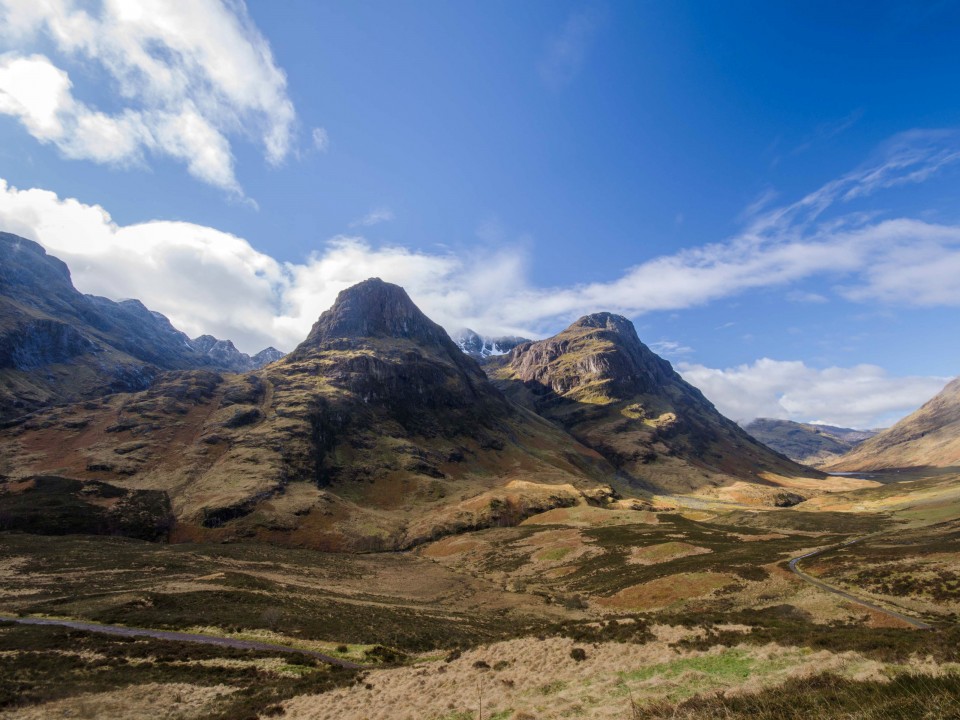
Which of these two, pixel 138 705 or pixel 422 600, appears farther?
pixel 422 600

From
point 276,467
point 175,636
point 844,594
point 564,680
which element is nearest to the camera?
point 564,680

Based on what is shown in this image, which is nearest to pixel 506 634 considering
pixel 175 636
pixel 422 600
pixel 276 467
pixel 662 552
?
pixel 175 636

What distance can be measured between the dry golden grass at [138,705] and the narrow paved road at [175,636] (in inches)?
293

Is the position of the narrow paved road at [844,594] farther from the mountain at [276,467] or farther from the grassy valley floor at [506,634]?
the mountain at [276,467]

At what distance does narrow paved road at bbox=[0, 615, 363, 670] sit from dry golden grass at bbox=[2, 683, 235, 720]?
7.44 m

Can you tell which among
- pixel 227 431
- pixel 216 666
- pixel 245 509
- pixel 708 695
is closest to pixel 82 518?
pixel 245 509

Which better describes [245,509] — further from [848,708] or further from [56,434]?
[848,708]

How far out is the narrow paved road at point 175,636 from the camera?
1307 inches

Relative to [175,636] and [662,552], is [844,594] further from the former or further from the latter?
[175,636]

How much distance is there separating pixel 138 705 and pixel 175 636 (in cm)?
1411

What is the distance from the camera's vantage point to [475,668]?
25688mm

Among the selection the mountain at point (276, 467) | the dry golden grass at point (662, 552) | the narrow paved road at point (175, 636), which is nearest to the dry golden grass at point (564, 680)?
the narrow paved road at point (175, 636)

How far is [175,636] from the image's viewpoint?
3612 centimetres

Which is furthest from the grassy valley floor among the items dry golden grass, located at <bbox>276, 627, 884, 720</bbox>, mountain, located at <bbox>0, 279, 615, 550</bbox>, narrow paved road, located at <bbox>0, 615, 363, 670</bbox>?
mountain, located at <bbox>0, 279, 615, 550</bbox>
